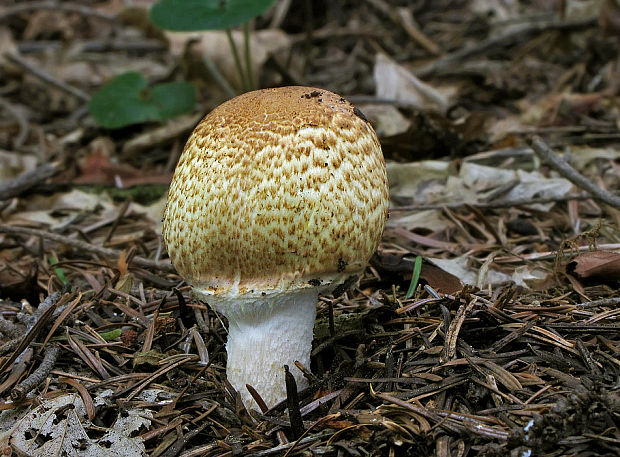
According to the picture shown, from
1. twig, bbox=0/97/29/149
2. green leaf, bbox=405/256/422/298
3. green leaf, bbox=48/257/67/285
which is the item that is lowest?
green leaf, bbox=48/257/67/285

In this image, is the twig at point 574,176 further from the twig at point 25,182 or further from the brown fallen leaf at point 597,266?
the twig at point 25,182

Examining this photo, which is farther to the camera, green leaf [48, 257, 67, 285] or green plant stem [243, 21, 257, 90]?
green plant stem [243, 21, 257, 90]

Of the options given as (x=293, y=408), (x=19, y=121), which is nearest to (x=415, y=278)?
(x=293, y=408)

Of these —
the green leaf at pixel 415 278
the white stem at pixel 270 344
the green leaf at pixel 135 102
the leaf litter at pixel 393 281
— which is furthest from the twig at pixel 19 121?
the green leaf at pixel 415 278

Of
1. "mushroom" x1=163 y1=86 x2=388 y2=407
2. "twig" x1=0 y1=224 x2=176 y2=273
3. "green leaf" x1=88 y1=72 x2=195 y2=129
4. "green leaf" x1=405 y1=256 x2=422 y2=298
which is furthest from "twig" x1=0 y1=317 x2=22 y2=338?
"green leaf" x1=88 y1=72 x2=195 y2=129

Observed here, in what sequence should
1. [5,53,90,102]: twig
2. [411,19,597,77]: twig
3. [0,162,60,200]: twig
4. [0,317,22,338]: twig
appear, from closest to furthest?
1. [0,317,22,338]: twig
2. [0,162,60,200]: twig
3. [411,19,597,77]: twig
4. [5,53,90,102]: twig

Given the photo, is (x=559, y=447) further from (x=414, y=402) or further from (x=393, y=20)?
(x=393, y=20)

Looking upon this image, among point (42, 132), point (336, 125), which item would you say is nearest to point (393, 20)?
point (42, 132)

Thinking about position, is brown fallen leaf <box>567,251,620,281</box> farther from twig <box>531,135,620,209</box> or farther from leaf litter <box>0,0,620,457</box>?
twig <box>531,135,620,209</box>
